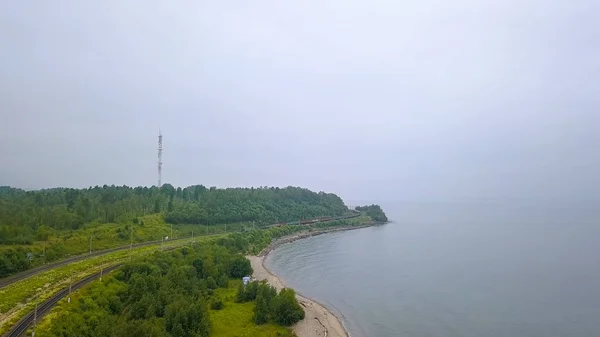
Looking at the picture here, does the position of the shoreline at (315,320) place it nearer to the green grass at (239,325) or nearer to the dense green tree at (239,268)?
the green grass at (239,325)

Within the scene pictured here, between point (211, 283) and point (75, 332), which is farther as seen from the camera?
point (211, 283)

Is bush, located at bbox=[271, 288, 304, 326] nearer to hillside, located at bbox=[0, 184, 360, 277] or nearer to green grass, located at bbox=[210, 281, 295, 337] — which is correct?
green grass, located at bbox=[210, 281, 295, 337]

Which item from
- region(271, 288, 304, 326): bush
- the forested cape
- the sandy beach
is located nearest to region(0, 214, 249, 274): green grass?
the forested cape

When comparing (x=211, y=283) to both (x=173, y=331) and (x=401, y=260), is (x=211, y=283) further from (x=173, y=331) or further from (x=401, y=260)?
(x=401, y=260)

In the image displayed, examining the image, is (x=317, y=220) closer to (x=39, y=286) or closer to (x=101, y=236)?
(x=101, y=236)

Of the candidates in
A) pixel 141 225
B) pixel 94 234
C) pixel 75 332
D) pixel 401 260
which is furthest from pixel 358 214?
pixel 75 332
